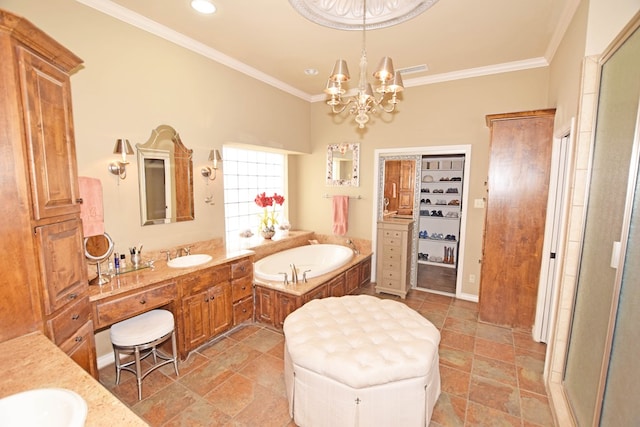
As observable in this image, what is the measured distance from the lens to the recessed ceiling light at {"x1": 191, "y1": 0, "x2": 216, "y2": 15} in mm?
2340

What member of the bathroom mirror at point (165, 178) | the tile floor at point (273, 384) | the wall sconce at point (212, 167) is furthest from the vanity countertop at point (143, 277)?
the wall sconce at point (212, 167)

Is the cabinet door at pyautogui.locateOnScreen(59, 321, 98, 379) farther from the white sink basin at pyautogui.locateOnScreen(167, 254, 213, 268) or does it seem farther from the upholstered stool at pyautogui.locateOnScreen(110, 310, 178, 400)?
the white sink basin at pyautogui.locateOnScreen(167, 254, 213, 268)

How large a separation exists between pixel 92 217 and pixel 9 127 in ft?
3.29

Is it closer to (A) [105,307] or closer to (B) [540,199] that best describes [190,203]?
(A) [105,307]

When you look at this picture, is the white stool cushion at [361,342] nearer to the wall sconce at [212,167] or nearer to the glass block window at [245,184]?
the wall sconce at [212,167]

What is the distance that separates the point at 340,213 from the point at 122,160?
117 inches

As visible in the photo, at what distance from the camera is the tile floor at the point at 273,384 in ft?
6.63

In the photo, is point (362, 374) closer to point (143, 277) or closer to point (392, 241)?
point (143, 277)

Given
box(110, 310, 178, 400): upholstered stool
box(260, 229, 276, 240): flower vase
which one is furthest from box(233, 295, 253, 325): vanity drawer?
box(260, 229, 276, 240): flower vase

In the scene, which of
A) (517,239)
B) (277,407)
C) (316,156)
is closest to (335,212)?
(316,156)

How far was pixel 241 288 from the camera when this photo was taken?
3117 millimetres

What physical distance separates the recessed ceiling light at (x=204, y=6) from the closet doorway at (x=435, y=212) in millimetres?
2772

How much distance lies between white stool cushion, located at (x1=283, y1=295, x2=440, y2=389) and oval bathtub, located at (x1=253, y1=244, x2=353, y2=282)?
117 cm

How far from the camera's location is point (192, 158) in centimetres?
312
